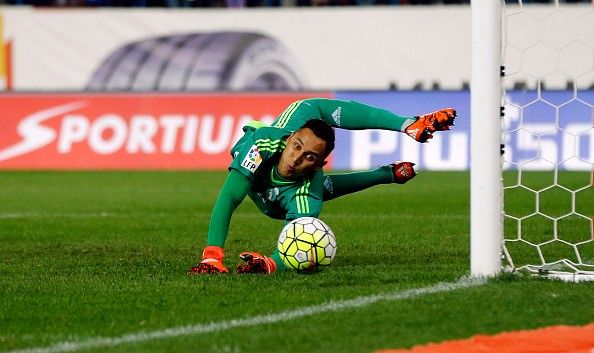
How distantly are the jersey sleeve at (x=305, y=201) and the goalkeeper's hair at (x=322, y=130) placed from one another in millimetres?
321

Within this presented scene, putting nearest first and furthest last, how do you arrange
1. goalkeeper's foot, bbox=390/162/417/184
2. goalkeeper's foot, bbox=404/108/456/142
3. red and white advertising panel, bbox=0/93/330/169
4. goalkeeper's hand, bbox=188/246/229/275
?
goalkeeper's foot, bbox=404/108/456/142
goalkeeper's hand, bbox=188/246/229/275
goalkeeper's foot, bbox=390/162/417/184
red and white advertising panel, bbox=0/93/330/169

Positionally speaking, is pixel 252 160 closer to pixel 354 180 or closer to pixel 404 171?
pixel 354 180

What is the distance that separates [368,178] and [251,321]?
2.82 m

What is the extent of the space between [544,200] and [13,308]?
8531 mm

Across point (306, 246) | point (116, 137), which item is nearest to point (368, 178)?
point (306, 246)

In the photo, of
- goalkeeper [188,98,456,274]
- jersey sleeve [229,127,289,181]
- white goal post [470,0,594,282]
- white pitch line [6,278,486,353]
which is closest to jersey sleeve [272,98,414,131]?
goalkeeper [188,98,456,274]

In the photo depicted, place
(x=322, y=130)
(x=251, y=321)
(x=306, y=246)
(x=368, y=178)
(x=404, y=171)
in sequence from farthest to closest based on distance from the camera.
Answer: (x=368, y=178) < (x=404, y=171) < (x=322, y=130) < (x=306, y=246) < (x=251, y=321)

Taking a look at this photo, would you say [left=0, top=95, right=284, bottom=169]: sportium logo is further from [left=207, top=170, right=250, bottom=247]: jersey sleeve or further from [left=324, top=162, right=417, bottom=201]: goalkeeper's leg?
[left=207, top=170, right=250, bottom=247]: jersey sleeve

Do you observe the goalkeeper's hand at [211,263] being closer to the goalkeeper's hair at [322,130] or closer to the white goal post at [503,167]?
the goalkeeper's hair at [322,130]

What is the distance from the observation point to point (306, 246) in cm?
725

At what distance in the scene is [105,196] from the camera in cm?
1499

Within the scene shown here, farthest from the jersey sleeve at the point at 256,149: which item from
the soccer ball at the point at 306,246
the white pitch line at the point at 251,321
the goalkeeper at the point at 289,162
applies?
the white pitch line at the point at 251,321

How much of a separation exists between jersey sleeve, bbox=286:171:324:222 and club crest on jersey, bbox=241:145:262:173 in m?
0.33

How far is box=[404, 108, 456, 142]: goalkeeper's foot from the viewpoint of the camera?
725 cm
